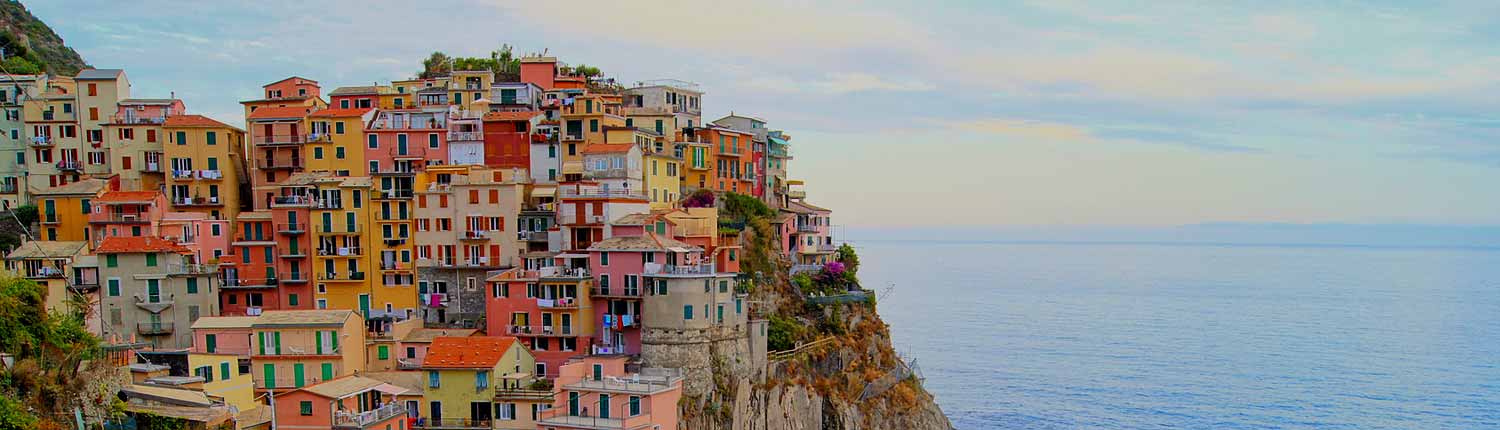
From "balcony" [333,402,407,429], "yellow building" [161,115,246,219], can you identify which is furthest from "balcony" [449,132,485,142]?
"balcony" [333,402,407,429]

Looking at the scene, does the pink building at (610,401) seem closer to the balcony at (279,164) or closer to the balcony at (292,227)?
the balcony at (292,227)

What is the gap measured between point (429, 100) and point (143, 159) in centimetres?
1385

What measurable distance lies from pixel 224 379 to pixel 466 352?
8.11 m

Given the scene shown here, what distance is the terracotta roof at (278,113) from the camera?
5694 centimetres

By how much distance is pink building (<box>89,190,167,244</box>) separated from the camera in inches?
2009

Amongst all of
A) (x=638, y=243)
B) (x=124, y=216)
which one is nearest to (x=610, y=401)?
(x=638, y=243)

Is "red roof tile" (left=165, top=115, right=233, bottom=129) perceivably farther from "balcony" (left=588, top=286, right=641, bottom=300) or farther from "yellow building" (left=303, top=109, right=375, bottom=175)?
"balcony" (left=588, top=286, right=641, bottom=300)

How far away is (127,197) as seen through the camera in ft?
168

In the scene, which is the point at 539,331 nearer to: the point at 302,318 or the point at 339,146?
the point at 302,318

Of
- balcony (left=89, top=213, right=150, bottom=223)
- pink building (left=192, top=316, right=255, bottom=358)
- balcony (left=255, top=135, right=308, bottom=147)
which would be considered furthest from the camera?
balcony (left=255, top=135, right=308, bottom=147)

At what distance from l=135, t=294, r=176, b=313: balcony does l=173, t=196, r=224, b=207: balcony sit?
756cm

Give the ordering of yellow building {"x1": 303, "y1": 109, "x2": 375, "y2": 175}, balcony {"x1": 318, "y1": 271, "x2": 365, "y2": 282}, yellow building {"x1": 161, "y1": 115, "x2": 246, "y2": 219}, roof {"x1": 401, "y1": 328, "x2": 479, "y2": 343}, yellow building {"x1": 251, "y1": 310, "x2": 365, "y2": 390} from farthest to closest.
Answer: yellow building {"x1": 303, "y1": 109, "x2": 375, "y2": 175}, yellow building {"x1": 161, "y1": 115, "x2": 246, "y2": 219}, balcony {"x1": 318, "y1": 271, "x2": 365, "y2": 282}, roof {"x1": 401, "y1": 328, "x2": 479, "y2": 343}, yellow building {"x1": 251, "y1": 310, "x2": 365, "y2": 390}

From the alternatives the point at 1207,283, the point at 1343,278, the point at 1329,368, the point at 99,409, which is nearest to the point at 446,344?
the point at 99,409

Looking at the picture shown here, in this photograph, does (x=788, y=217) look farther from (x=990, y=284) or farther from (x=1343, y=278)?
(x=1343, y=278)
